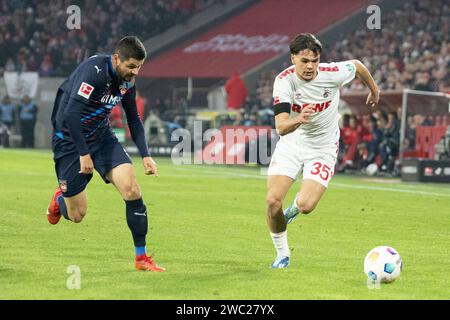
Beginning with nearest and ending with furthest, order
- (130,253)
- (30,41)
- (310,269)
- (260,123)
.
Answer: (310,269) → (130,253) → (260,123) → (30,41)

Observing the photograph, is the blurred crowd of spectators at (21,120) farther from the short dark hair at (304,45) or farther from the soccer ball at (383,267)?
the soccer ball at (383,267)

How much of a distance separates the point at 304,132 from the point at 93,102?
2.17 meters

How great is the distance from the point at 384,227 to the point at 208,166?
15.0m

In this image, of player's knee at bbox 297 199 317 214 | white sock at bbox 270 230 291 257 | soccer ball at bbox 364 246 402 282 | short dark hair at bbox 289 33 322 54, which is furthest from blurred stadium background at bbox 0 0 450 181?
soccer ball at bbox 364 246 402 282

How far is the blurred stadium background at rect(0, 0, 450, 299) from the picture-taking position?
10211mm

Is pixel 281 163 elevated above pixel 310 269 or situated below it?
above

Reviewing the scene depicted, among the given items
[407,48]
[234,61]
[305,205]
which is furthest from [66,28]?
[305,205]

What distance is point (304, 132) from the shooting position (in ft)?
37.2

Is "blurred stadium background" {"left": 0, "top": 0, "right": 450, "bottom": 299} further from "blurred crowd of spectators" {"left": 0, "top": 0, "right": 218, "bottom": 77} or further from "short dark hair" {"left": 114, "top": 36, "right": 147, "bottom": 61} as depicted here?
"short dark hair" {"left": 114, "top": 36, "right": 147, "bottom": 61}

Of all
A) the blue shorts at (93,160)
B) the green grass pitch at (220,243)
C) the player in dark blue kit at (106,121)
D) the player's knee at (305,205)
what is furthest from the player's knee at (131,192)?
the player's knee at (305,205)
